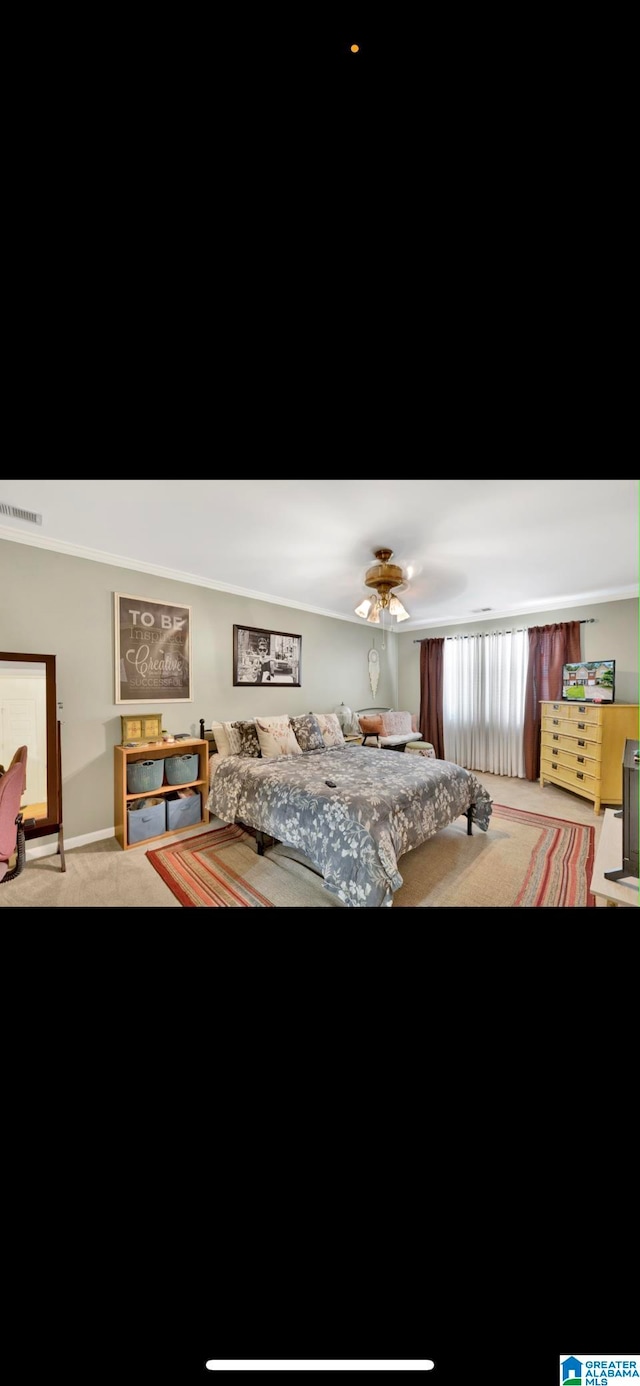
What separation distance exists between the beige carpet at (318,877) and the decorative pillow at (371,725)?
1.09 metres

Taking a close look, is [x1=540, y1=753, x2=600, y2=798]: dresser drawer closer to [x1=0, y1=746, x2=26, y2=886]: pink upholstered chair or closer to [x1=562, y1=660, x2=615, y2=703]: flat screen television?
[x1=562, y1=660, x2=615, y2=703]: flat screen television

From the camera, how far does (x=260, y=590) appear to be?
10.0 ft

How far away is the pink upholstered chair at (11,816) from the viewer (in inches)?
59.1

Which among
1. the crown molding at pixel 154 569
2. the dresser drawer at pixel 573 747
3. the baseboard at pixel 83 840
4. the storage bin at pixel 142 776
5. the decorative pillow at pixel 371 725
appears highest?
the crown molding at pixel 154 569

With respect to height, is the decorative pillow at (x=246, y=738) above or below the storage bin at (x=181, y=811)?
above

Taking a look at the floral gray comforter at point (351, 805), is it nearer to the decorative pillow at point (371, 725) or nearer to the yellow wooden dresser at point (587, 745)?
the decorative pillow at point (371, 725)

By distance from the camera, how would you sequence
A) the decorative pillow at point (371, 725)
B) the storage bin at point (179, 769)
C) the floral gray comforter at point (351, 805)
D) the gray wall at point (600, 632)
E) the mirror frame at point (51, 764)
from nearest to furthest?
the floral gray comforter at point (351, 805), the mirror frame at point (51, 764), the storage bin at point (179, 769), the gray wall at point (600, 632), the decorative pillow at point (371, 725)

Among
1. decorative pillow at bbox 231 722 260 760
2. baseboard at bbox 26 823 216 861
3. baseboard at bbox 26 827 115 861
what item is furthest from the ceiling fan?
baseboard at bbox 26 827 115 861

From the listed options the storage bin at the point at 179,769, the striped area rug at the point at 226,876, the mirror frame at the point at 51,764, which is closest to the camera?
the striped area rug at the point at 226,876

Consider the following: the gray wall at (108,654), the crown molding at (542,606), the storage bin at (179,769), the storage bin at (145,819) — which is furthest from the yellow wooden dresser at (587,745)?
the storage bin at (145,819)

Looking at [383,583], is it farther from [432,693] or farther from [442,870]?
[442,870]

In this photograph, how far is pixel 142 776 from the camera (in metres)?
2.52
